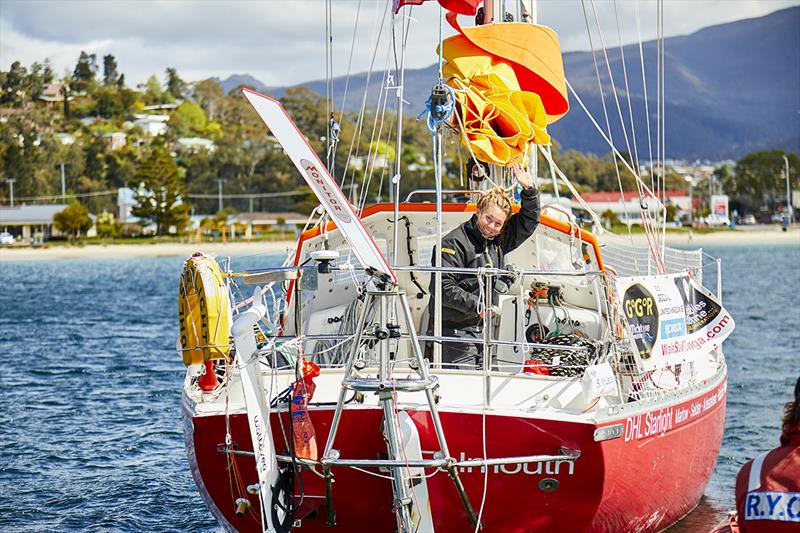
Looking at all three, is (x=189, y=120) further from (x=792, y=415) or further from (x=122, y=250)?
(x=792, y=415)

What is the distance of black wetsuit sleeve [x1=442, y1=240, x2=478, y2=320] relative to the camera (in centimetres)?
854

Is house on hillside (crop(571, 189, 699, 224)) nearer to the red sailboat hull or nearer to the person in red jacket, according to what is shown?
the red sailboat hull

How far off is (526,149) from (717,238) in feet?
369

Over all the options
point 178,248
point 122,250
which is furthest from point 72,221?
point 178,248

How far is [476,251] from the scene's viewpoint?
28.9ft

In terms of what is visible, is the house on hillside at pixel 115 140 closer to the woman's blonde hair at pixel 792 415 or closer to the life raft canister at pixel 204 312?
the life raft canister at pixel 204 312

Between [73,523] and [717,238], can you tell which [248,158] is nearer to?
[717,238]

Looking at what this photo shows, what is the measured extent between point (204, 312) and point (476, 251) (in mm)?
2060

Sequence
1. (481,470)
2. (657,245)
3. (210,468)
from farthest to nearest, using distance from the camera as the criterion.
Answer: (657,245), (210,468), (481,470)

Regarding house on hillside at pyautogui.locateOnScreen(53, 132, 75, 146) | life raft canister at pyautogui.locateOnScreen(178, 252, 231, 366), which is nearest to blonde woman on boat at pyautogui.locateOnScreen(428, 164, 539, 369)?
life raft canister at pyautogui.locateOnScreen(178, 252, 231, 366)

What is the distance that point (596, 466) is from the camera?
26.1 ft

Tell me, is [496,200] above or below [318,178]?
below

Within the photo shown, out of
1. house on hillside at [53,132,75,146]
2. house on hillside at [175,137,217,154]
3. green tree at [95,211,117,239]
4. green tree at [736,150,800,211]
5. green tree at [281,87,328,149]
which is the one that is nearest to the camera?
green tree at [95,211,117,239]

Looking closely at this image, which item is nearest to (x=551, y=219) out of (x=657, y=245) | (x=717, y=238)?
(x=657, y=245)
